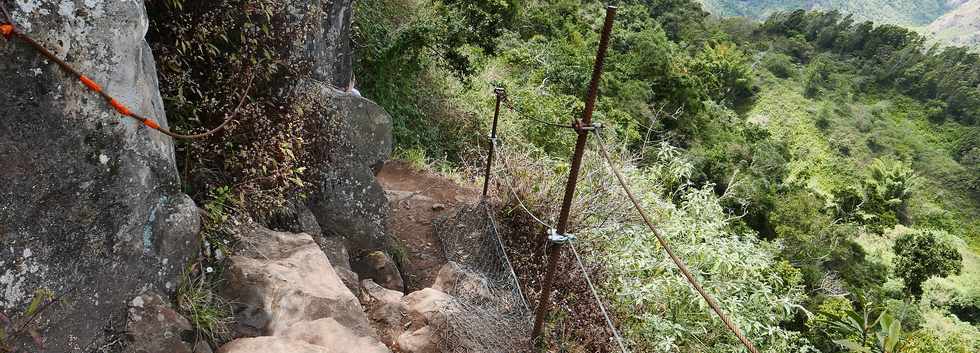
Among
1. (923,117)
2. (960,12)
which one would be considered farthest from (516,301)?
(960,12)

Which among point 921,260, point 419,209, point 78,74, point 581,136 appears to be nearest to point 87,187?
point 78,74

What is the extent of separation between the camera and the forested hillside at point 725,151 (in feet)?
15.3

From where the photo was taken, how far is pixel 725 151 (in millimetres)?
21547

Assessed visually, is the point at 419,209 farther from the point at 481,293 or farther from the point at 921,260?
the point at 921,260

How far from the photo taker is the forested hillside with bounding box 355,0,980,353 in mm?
4676

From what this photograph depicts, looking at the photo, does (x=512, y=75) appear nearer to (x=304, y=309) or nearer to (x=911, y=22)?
(x=304, y=309)

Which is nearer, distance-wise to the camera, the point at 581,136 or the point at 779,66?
the point at 581,136

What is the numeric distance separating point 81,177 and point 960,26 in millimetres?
145783

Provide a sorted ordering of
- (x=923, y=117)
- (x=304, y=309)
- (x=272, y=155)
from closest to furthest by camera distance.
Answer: (x=304, y=309), (x=272, y=155), (x=923, y=117)

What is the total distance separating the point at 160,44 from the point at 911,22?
158873 millimetres

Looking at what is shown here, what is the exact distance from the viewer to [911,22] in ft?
415

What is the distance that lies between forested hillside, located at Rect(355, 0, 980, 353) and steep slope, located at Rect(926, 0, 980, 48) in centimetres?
6289

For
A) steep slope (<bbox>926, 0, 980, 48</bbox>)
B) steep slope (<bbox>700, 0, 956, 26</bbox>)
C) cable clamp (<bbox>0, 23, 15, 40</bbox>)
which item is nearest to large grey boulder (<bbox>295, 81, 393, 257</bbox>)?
cable clamp (<bbox>0, 23, 15, 40</bbox>)

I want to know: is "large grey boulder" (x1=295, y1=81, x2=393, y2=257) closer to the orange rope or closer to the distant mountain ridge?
the orange rope
